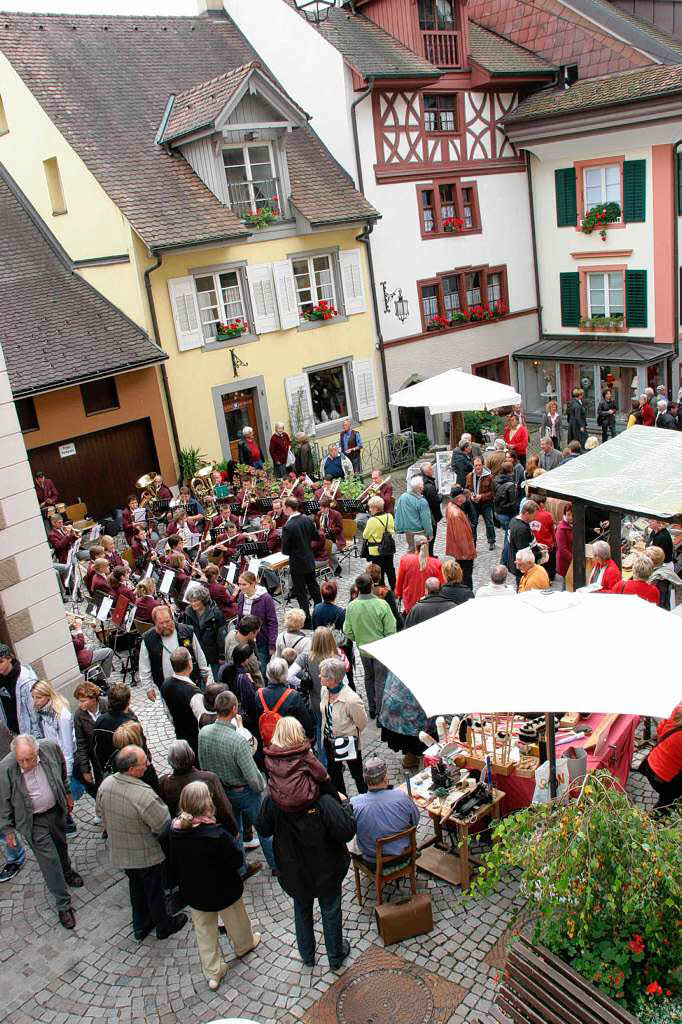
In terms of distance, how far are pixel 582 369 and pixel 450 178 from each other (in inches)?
254

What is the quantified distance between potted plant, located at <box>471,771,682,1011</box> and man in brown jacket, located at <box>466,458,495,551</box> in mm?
9162

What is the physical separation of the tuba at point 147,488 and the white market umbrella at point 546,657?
11018 mm

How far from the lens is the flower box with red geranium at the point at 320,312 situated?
67.9ft

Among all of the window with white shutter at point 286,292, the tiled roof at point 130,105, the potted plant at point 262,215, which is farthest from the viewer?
the window with white shutter at point 286,292

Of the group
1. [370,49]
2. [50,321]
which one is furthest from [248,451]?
[370,49]

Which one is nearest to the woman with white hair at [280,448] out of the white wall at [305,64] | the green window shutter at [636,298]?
the white wall at [305,64]

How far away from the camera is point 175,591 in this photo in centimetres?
1207

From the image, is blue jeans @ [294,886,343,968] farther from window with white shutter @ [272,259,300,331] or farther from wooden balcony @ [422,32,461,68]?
wooden balcony @ [422,32,461,68]

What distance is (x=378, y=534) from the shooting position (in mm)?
11852

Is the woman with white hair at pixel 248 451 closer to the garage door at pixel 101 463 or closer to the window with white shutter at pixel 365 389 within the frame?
the garage door at pixel 101 463

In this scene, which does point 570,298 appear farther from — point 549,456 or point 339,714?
point 339,714

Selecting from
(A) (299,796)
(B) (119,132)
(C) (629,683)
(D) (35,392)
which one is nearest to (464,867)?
(A) (299,796)

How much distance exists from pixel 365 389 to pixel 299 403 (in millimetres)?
2306

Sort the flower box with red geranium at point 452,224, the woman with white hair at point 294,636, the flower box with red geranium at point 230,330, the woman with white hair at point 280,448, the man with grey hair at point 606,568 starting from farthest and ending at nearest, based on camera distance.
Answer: the flower box with red geranium at point 452,224 < the flower box with red geranium at point 230,330 < the woman with white hair at point 280,448 < the man with grey hair at point 606,568 < the woman with white hair at point 294,636
